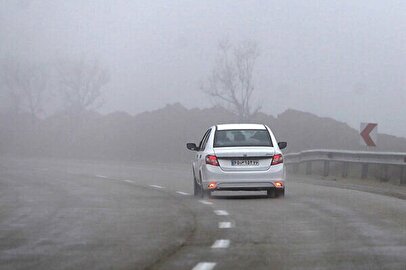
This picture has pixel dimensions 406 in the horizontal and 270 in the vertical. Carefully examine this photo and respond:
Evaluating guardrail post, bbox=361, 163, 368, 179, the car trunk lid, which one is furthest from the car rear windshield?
guardrail post, bbox=361, 163, 368, 179

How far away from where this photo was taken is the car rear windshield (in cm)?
1927

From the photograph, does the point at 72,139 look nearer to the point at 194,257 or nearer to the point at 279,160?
the point at 279,160

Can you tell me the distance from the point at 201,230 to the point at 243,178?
20.4ft

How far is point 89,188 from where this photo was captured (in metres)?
23.4

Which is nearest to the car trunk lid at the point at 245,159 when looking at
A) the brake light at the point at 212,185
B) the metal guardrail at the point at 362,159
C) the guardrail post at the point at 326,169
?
the brake light at the point at 212,185

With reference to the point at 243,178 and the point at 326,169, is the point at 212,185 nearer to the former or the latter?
the point at 243,178

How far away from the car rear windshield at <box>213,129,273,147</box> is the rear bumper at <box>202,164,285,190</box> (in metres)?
0.71

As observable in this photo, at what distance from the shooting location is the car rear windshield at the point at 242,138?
19.3 m

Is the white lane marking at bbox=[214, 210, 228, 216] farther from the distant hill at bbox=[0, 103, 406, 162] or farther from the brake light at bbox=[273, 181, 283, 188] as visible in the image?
the distant hill at bbox=[0, 103, 406, 162]

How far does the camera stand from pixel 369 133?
92.6 feet

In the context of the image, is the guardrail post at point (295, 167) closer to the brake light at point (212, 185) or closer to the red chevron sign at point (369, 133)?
the red chevron sign at point (369, 133)

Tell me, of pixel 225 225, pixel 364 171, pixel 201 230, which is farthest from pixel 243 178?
pixel 364 171

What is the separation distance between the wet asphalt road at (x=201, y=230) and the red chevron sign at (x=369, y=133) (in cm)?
728

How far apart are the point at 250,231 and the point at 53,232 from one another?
2.59 metres
